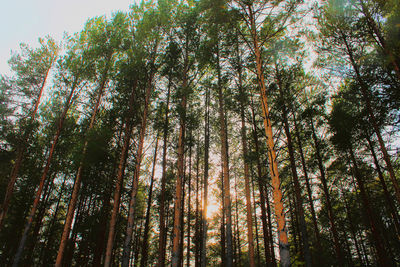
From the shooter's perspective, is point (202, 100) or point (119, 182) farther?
point (202, 100)

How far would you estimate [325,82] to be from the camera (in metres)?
9.98

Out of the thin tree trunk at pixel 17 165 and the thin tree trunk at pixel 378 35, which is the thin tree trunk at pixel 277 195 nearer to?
the thin tree trunk at pixel 378 35

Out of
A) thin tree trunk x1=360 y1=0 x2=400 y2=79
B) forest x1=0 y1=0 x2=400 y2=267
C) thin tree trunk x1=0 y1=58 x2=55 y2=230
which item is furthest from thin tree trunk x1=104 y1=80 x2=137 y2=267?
thin tree trunk x1=360 y1=0 x2=400 y2=79

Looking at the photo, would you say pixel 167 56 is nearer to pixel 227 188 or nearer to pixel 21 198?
pixel 227 188

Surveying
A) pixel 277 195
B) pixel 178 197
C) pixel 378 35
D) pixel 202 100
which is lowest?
pixel 277 195

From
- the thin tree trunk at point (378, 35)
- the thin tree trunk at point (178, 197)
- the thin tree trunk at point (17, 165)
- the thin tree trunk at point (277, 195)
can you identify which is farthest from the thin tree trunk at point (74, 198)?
the thin tree trunk at point (378, 35)

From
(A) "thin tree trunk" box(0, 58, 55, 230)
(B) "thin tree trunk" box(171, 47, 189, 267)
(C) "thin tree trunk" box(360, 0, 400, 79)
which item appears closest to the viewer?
(B) "thin tree trunk" box(171, 47, 189, 267)

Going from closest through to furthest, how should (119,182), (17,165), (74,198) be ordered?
(119,182)
(74,198)
(17,165)

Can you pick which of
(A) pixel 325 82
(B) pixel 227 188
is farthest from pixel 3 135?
(A) pixel 325 82

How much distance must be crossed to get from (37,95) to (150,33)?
9.26m

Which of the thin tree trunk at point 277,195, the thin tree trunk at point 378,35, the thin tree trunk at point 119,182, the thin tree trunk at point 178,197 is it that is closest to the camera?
the thin tree trunk at point 277,195

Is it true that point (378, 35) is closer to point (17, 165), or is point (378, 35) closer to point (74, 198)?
point (74, 198)

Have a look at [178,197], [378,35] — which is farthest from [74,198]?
[378,35]

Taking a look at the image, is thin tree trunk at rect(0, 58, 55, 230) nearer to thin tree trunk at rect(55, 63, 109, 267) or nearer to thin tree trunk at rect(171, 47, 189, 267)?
thin tree trunk at rect(55, 63, 109, 267)
